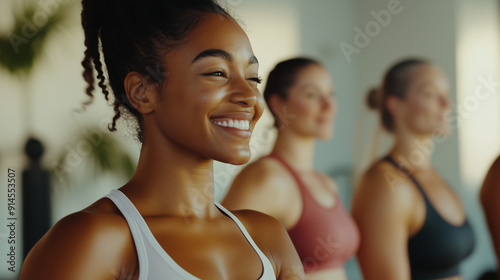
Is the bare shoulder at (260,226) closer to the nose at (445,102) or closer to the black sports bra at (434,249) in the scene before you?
the black sports bra at (434,249)

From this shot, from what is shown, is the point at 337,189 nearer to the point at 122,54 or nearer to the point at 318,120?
the point at 318,120

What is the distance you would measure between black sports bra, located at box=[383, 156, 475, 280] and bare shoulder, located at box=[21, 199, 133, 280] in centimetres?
90

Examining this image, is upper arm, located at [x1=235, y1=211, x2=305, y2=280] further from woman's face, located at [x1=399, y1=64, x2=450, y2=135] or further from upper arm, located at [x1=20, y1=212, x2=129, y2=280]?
woman's face, located at [x1=399, y1=64, x2=450, y2=135]

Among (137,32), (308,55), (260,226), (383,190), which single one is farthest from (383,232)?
(137,32)

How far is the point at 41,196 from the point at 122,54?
0.38 m

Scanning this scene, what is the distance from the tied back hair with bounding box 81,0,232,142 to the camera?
79 cm

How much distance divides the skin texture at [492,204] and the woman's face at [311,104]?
20.5 inches

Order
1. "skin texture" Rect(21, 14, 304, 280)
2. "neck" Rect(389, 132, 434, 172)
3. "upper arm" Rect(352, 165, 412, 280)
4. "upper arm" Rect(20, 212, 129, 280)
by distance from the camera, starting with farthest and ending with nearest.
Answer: "neck" Rect(389, 132, 434, 172)
"upper arm" Rect(352, 165, 412, 280)
"skin texture" Rect(21, 14, 304, 280)
"upper arm" Rect(20, 212, 129, 280)

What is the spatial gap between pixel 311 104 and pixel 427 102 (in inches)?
14.4

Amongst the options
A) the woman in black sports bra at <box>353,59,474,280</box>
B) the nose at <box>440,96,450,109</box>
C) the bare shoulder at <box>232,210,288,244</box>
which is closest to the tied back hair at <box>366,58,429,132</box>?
the woman in black sports bra at <box>353,59,474,280</box>

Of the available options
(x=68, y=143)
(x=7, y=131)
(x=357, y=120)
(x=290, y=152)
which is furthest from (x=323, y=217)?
(x=7, y=131)

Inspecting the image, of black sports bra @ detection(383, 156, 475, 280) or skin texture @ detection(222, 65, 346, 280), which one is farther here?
black sports bra @ detection(383, 156, 475, 280)

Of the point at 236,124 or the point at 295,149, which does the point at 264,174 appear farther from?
the point at 236,124

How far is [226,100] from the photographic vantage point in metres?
0.79
